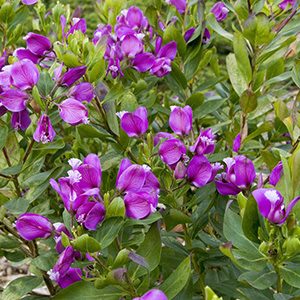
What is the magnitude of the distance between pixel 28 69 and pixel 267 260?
1.87 feet

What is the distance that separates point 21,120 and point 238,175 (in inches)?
→ 18.0

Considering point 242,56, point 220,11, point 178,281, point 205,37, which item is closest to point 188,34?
point 205,37

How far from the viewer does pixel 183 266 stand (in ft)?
3.90

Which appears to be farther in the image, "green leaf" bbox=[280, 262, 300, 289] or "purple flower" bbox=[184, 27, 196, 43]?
"purple flower" bbox=[184, 27, 196, 43]

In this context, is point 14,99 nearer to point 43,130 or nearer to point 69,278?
point 43,130

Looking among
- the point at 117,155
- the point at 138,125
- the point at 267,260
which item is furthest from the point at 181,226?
the point at 267,260

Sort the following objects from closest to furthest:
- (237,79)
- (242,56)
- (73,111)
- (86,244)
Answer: (86,244)
(73,111)
(242,56)
(237,79)

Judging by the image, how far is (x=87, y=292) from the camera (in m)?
1.15

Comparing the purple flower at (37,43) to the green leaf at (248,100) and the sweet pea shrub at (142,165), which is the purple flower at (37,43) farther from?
the green leaf at (248,100)

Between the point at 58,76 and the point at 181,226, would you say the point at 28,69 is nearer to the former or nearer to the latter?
the point at 58,76

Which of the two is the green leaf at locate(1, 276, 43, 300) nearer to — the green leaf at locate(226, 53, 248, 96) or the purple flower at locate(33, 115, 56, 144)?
the purple flower at locate(33, 115, 56, 144)

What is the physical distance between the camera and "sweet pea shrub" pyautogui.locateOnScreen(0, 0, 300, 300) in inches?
42.9

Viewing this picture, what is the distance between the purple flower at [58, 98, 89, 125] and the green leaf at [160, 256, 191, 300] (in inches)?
13.1

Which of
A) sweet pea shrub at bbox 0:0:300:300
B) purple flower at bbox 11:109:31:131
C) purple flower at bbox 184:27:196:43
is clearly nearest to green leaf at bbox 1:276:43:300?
sweet pea shrub at bbox 0:0:300:300
